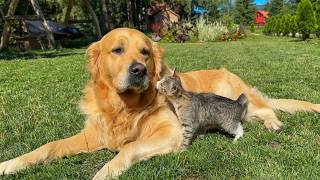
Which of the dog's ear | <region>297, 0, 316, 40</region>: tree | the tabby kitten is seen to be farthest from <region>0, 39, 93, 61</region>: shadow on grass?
<region>297, 0, 316, 40</region>: tree

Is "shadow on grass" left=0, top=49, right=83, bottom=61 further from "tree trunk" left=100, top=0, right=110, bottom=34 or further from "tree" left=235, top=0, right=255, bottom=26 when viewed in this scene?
"tree" left=235, top=0, right=255, bottom=26

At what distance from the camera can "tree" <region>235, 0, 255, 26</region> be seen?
285 feet

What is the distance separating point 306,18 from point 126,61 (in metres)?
23.0

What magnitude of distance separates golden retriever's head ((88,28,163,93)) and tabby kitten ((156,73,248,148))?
0.77 feet

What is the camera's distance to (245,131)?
4.45 metres

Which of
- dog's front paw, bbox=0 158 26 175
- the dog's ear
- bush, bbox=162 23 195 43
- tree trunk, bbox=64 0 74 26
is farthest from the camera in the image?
bush, bbox=162 23 195 43

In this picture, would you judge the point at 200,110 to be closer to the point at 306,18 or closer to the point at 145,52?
the point at 145,52

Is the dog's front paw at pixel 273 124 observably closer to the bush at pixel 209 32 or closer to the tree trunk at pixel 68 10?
the tree trunk at pixel 68 10

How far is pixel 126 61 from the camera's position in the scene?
383 centimetres

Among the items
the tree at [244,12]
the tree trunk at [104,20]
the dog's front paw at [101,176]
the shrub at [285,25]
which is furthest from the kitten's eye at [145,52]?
the tree at [244,12]

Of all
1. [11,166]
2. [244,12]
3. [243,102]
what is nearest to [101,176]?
[11,166]

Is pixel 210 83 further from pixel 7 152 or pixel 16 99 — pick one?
pixel 16 99

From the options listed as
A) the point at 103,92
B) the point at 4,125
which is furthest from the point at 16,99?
the point at 103,92

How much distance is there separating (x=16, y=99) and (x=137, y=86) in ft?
11.9
